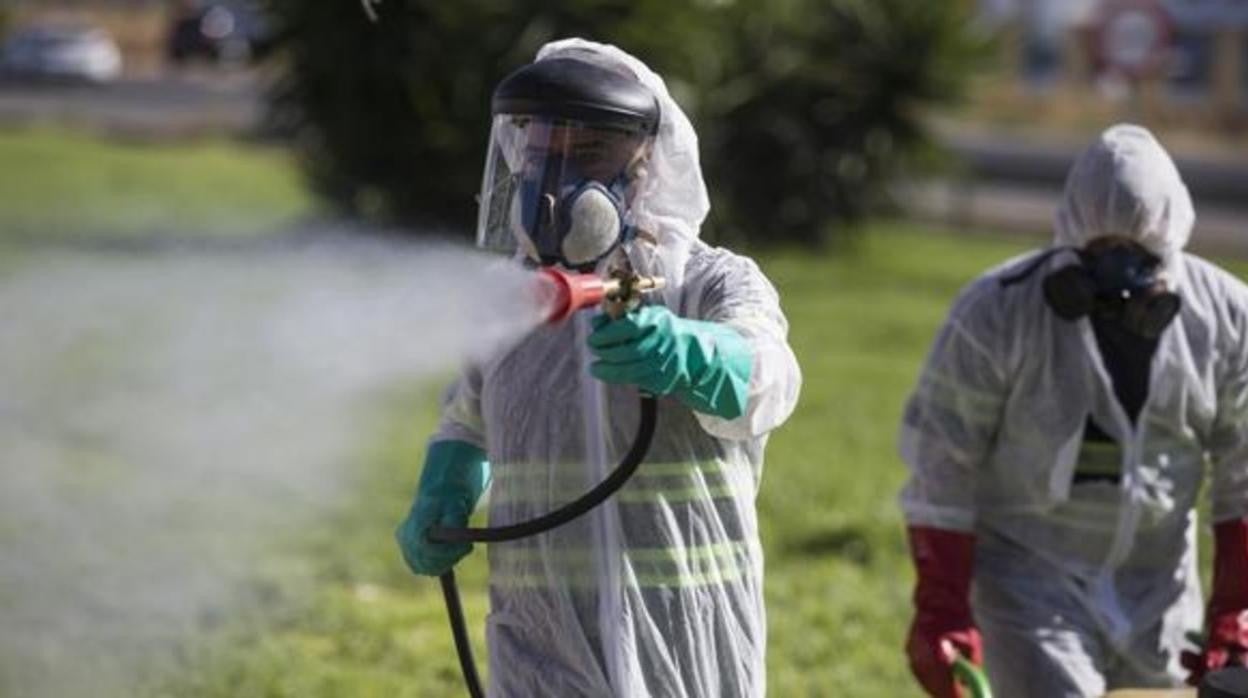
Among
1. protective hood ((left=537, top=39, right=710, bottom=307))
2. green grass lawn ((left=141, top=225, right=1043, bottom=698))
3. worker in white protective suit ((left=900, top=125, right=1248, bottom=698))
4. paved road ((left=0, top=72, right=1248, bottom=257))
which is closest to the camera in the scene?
protective hood ((left=537, top=39, right=710, bottom=307))

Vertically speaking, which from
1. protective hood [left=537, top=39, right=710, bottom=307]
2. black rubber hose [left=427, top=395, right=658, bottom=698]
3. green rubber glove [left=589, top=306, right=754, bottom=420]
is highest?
protective hood [left=537, top=39, right=710, bottom=307]

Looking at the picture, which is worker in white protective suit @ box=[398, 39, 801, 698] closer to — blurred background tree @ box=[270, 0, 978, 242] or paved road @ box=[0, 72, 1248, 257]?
blurred background tree @ box=[270, 0, 978, 242]

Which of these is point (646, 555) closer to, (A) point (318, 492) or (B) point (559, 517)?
(B) point (559, 517)

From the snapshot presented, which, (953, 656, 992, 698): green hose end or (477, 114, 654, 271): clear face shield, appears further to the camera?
(953, 656, 992, 698): green hose end

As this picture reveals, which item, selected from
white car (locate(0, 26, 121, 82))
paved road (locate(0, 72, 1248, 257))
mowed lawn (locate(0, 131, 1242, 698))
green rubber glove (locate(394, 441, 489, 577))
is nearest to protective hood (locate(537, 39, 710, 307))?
green rubber glove (locate(394, 441, 489, 577))

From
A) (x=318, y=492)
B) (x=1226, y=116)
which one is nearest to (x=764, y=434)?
(x=318, y=492)

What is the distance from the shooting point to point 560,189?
3.35 meters

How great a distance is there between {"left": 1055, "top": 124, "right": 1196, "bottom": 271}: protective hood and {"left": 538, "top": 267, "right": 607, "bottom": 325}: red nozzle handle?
179 centimetres

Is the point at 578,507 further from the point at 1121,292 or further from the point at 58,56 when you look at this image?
the point at 58,56

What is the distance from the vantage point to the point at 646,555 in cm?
362

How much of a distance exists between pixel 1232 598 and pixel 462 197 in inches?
465

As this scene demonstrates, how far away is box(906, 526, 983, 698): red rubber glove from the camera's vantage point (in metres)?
4.71

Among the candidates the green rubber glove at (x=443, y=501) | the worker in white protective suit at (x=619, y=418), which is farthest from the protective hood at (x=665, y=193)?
the green rubber glove at (x=443, y=501)

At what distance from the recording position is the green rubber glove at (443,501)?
12.8 feet
